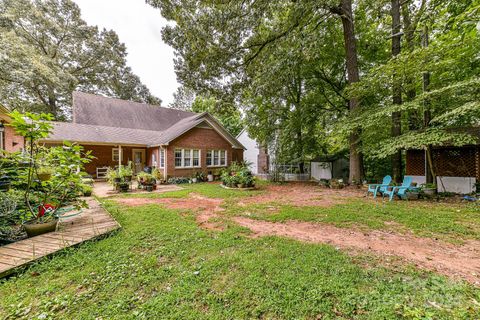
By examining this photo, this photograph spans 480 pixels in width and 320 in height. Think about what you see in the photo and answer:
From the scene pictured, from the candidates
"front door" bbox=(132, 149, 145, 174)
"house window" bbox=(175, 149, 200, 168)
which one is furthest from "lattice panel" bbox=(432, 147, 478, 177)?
"front door" bbox=(132, 149, 145, 174)

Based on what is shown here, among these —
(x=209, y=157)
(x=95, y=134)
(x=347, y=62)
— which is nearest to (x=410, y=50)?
(x=347, y=62)

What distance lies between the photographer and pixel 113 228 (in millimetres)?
4262

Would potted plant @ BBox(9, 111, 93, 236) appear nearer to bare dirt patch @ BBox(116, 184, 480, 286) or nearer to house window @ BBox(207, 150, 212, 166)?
bare dirt patch @ BBox(116, 184, 480, 286)

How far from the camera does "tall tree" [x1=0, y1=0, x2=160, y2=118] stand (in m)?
15.1

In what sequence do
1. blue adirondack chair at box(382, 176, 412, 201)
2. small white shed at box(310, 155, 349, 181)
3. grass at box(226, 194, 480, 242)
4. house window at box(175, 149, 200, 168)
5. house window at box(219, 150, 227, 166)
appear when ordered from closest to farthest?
1. grass at box(226, 194, 480, 242)
2. blue adirondack chair at box(382, 176, 412, 201)
3. house window at box(175, 149, 200, 168)
4. small white shed at box(310, 155, 349, 181)
5. house window at box(219, 150, 227, 166)

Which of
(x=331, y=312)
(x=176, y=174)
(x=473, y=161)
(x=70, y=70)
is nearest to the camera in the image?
(x=331, y=312)

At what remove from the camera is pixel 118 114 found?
1736 cm

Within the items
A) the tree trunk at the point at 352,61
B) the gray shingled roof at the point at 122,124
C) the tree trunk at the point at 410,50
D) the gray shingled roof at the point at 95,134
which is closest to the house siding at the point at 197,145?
the gray shingled roof at the point at 122,124

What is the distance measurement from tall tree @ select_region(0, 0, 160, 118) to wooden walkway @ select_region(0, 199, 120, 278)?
18.4 metres

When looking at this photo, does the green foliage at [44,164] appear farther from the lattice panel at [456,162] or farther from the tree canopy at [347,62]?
the lattice panel at [456,162]

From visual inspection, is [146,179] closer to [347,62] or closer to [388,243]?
[388,243]

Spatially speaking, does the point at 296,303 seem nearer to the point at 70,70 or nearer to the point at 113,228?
the point at 113,228

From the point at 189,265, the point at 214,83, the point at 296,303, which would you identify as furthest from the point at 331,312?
the point at 214,83

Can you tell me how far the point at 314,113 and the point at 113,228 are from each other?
42.1 feet
